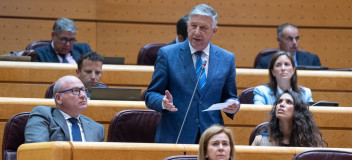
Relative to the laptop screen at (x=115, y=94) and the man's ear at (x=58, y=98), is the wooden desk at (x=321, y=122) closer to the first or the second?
the laptop screen at (x=115, y=94)

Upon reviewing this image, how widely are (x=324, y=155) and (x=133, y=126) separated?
105 cm

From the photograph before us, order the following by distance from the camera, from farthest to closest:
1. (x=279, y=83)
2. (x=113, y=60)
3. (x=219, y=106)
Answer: (x=113, y=60) → (x=279, y=83) → (x=219, y=106)

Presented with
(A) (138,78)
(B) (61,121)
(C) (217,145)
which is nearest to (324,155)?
(C) (217,145)

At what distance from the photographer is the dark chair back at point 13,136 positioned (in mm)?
2898

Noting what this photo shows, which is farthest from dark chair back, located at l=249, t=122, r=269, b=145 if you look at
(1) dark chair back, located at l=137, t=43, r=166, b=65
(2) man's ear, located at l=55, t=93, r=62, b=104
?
(1) dark chair back, located at l=137, t=43, r=166, b=65

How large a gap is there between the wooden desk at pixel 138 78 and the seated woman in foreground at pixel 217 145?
191 cm

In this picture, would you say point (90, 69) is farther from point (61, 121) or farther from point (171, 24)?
point (171, 24)

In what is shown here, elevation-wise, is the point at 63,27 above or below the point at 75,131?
above

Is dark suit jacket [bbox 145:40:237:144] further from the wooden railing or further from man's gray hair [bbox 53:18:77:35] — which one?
the wooden railing

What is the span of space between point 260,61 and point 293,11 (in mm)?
1306

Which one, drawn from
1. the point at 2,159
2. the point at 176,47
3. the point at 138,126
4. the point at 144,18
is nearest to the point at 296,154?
the point at 176,47

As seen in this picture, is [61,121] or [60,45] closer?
[61,121]

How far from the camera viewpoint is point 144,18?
19.5ft

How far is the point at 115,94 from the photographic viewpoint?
371 cm
